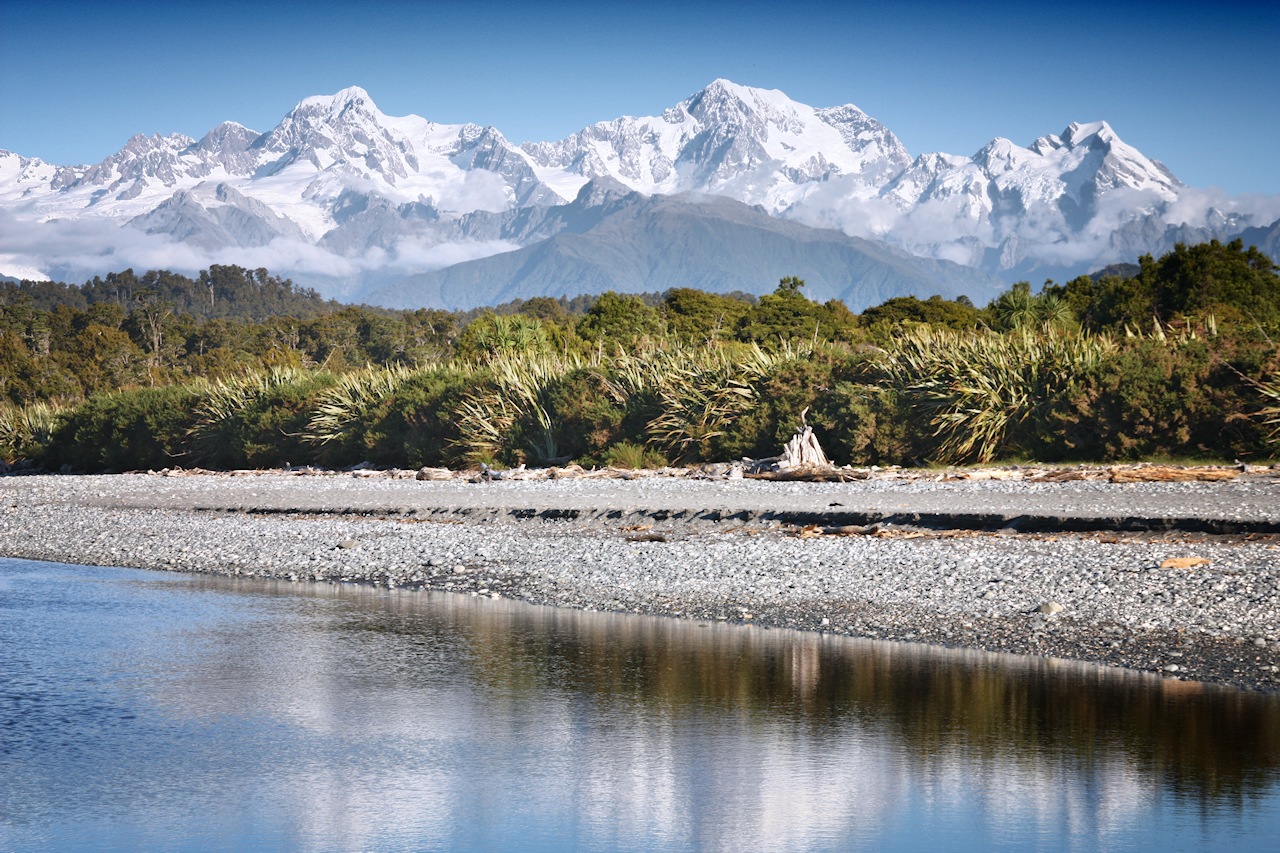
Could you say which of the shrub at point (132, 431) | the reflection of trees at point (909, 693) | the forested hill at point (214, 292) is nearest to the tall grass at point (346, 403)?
the shrub at point (132, 431)

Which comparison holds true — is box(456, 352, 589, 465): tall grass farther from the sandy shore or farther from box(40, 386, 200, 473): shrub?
box(40, 386, 200, 473): shrub

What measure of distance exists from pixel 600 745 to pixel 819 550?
572cm

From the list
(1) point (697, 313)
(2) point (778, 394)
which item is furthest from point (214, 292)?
(2) point (778, 394)

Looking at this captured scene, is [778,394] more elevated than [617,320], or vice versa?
[617,320]

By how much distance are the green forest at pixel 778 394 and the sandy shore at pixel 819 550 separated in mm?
2256

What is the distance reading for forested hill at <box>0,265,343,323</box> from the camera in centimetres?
13600

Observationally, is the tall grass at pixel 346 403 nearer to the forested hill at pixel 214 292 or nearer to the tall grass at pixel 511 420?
the tall grass at pixel 511 420

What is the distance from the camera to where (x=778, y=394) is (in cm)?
2142

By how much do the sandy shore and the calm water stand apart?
73cm

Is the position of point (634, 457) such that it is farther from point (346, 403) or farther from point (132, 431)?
point (132, 431)

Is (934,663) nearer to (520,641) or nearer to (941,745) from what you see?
(941,745)

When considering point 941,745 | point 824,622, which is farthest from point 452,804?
Result: point 824,622

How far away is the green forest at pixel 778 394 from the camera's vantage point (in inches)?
722

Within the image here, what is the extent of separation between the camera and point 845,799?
6086 millimetres
